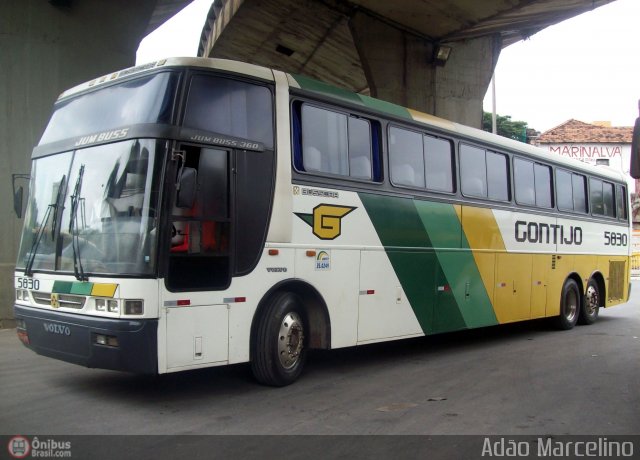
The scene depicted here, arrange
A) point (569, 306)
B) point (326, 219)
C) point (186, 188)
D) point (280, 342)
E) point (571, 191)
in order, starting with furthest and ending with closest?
point (569, 306) < point (571, 191) < point (326, 219) < point (280, 342) < point (186, 188)

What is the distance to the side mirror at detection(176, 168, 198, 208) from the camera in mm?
5844

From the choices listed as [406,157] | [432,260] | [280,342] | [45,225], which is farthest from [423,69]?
[45,225]

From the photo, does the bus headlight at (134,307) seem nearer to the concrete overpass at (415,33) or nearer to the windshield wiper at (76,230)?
the windshield wiper at (76,230)

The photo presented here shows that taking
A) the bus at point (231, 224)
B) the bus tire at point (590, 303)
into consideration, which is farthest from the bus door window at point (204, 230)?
the bus tire at point (590, 303)

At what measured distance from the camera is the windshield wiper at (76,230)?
602 cm

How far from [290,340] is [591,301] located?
9305 mm

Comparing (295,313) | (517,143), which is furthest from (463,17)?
(295,313)

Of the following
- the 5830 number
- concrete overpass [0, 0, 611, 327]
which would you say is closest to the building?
concrete overpass [0, 0, 611, 327]

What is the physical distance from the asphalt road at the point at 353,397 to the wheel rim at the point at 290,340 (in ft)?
1.04

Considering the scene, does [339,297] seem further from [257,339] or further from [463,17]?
[463,17]

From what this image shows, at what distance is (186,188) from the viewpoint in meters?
5.85

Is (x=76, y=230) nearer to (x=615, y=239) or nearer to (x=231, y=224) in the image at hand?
(x=231, y=224)

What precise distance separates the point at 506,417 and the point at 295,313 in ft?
8.14

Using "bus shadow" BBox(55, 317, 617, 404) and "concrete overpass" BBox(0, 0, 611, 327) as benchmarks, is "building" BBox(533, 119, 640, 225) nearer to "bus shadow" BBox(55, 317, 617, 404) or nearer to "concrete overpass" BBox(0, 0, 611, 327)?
"concrete overpass" BBox(0, 0, 611, 327)
